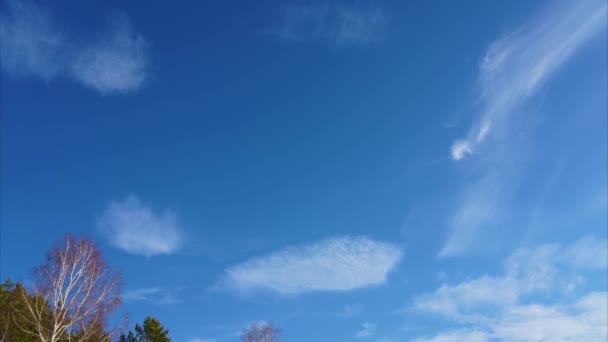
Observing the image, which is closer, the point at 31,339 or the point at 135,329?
the point at 31,339

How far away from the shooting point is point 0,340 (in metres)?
39.1

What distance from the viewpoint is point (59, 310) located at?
28625 mm

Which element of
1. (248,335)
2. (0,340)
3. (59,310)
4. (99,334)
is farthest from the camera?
(248,335)

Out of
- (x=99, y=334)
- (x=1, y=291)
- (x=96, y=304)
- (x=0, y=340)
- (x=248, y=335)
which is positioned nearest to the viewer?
(x=96, y=304)

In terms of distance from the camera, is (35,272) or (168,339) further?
(168,339)

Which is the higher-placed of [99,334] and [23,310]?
[23,310]

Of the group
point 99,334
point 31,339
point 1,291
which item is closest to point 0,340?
point 31,339

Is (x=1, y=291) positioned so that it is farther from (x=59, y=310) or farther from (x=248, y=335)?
(x=248, y=335)

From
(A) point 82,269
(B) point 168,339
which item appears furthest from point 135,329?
(A) point 82,269

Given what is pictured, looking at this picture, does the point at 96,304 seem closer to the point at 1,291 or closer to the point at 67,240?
Result: the point at 67,240

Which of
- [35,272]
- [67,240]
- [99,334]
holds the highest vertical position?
[67,240]

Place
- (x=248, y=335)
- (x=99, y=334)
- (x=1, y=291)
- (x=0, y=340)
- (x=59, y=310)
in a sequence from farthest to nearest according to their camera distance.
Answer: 1. (x=248, y=335)
2. (x=1, y=291)
3. (x=0, y=340)
4. (x=99, y=334)
5. (x=59, y=310)

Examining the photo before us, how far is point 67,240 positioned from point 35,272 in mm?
2797

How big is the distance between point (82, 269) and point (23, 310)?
15.2m
